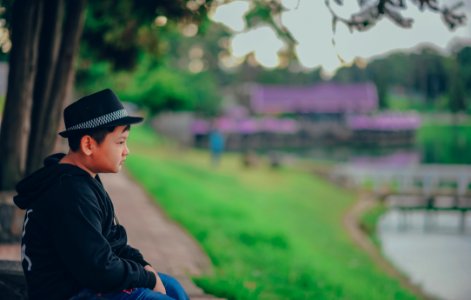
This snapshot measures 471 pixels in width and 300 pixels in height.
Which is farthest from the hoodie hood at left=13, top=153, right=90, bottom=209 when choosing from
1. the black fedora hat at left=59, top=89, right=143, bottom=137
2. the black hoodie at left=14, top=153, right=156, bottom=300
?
the black fedora hat at left=59, top=89, right=143, bottom=137

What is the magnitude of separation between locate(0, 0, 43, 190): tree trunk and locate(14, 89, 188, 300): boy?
348cm

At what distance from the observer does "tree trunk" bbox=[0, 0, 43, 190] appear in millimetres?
5508

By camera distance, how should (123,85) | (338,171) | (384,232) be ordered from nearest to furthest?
1. (123,85)
2. (384,232)
3. (338,171)

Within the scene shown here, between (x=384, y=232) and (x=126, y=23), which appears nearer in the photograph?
(x=126, y=23)

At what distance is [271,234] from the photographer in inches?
412

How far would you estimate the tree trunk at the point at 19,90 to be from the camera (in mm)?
5508

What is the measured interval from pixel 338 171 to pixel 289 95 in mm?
29721

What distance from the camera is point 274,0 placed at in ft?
21.3

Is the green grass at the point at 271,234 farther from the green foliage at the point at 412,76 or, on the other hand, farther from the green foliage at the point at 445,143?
the green foliage at the point at 412,76

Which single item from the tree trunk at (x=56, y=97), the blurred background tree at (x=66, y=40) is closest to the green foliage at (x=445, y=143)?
the blurred background tree at (x=66, y=40)

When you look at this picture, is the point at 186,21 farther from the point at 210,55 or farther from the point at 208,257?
the point at 210,55

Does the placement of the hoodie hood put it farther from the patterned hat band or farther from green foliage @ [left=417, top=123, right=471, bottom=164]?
green foliage @ [left=417, top=123, right=471, bottom=164]

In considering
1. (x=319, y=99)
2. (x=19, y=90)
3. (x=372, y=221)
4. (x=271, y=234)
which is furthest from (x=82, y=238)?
(x=319, y=99)

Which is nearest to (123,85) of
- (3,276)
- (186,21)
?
(186,21)
